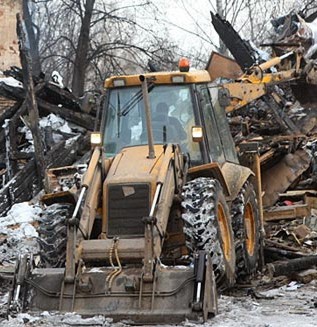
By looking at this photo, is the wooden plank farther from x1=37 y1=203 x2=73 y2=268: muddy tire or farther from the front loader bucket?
the front loader bucket

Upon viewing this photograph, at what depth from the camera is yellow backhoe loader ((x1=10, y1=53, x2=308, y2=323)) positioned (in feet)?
23.8

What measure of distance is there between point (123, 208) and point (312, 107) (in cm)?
927

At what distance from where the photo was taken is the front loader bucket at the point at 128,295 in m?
7.05

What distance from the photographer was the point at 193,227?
26.3 feet

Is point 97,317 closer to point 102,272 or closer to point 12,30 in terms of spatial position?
point 102,272

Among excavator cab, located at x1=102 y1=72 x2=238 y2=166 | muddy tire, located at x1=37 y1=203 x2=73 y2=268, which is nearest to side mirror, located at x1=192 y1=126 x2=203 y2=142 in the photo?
excavator cab, located at x1=102 y1=72 x2=238 y2=166

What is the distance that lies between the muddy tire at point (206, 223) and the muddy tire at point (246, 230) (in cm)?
100

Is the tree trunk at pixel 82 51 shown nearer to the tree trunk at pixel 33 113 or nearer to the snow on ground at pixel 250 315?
the tree trunk at pixel 33 113

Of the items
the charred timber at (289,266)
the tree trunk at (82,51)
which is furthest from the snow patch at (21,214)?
the tree trunk at (82,51)

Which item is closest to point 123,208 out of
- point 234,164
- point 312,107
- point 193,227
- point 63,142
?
point 193,227

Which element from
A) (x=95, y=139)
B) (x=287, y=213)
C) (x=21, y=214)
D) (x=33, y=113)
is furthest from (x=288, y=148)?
(x=95, y=139)

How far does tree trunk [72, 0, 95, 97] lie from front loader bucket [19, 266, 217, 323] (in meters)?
17.1

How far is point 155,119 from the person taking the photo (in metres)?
9.27

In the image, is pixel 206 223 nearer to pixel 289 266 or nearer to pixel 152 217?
pixel 152 217
